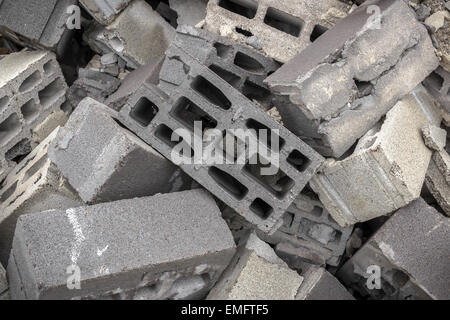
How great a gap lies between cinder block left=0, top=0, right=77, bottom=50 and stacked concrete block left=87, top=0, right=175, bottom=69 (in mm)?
293

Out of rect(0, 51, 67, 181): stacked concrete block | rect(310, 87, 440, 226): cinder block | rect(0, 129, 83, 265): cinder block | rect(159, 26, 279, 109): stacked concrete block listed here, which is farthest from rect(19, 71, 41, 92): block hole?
rect(310, 87, 440, 226): cinder block

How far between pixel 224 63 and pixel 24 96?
1.47 meters

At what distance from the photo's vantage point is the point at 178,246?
289 centimetres

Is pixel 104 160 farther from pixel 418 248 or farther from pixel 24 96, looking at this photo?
pixel 418 248

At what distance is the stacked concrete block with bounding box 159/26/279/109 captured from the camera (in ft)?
10.8

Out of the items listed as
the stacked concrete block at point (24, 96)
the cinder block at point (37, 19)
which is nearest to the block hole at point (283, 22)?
the cinder block at point (37, 19)

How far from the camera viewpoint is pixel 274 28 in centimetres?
369

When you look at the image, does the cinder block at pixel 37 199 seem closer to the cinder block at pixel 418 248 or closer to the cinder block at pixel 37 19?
the cinder block at pixel 37 19

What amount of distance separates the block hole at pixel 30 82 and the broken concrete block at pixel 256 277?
1884 mm

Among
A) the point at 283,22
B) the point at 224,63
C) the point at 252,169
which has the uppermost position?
the point at 283,22

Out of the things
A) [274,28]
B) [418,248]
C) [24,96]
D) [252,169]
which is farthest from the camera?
[24,96]

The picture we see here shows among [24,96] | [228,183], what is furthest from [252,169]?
[24,96]

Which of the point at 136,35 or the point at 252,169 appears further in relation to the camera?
the point at 136,35

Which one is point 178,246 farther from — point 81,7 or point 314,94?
point 81,7
